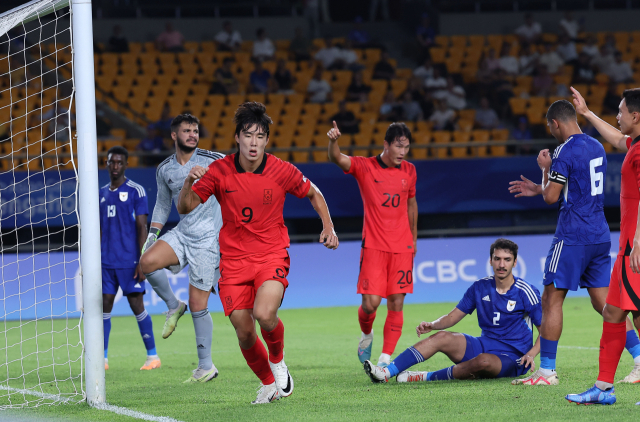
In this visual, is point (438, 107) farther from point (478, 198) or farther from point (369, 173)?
point (369, 173)

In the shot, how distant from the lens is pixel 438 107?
56.1ft

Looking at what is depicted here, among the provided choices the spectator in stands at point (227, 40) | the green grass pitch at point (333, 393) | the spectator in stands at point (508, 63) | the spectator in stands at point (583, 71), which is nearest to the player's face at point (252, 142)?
the green grass pitch at point (333, 393)

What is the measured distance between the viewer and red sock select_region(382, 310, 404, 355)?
22.0 feet

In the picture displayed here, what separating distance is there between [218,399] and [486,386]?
1928 millimetres

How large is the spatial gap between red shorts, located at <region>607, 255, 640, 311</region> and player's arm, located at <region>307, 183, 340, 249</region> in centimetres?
172

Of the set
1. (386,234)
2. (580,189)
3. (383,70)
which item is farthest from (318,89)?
(580,189)

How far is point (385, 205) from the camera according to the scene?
691 cm

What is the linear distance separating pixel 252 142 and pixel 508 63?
14523 millimetres

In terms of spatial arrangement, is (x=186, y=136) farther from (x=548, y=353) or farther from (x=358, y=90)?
(x=358, y=90)

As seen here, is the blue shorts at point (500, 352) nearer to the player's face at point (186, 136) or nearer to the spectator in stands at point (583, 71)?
the player's face at point (186, 136)

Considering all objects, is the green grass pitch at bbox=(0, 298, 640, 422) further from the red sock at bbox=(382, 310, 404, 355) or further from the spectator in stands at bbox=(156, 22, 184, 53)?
the spectator in stands at bbox=(156, 22, 184, 53)

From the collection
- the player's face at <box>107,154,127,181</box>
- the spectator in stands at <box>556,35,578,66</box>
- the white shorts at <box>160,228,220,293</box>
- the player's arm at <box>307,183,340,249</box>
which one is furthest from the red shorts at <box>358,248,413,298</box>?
the spectator in stands at <box>556,35,578,66</box>

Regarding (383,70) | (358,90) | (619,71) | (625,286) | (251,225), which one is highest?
(383,70)

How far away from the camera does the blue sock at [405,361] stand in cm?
595
